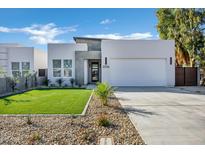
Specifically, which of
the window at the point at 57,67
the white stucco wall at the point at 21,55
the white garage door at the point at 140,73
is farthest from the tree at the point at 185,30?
the white stucco wall at the point at 21,55

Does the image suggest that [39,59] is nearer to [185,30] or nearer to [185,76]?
[185,76]

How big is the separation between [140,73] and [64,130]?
15504 millimetres

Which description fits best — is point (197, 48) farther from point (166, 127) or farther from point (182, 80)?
point (166, 127)

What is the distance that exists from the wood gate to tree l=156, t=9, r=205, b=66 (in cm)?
274

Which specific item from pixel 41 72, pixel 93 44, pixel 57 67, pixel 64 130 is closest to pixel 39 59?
pixel 41 72

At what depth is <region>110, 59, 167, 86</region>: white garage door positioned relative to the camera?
2167 centimetres

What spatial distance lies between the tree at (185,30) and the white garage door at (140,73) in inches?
219

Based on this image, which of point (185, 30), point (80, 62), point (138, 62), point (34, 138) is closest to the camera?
point (34, 138)

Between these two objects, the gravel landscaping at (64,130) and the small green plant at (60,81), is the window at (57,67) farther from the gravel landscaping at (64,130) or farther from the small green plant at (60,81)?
the gravel landscaping at (64,130)

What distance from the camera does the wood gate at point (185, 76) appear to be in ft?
74.2

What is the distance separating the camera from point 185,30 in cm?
2612
